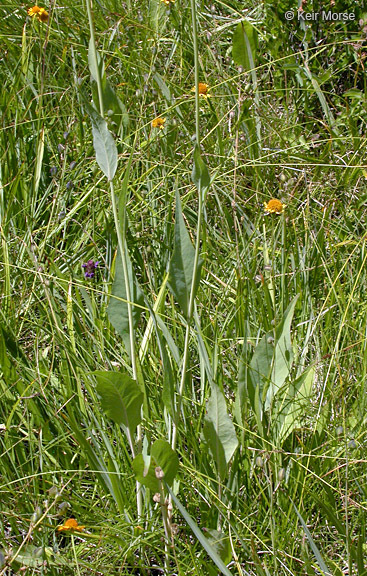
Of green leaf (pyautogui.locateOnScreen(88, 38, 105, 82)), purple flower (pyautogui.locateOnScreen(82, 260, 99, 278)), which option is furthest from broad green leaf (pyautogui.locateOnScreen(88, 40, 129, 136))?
purple flower (pyautogui.locateOnScreen(82, 260, 99, 278))

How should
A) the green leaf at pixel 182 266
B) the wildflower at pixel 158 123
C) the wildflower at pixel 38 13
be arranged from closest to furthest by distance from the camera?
the green leaf at pixel 182 266, the wildflower at pixel 158 123, the wildflower at pixel 38 13

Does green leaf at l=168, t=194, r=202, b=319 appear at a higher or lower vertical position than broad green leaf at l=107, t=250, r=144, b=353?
higher

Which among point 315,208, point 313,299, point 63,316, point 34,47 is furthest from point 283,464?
point 34,47

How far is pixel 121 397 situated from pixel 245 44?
4.62 feet

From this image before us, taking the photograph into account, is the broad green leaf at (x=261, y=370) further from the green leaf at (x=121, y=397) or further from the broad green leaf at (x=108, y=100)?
the broad green leaf at (x=108, y=100)

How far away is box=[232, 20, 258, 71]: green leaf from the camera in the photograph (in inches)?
76.5

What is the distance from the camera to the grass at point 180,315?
97 cm

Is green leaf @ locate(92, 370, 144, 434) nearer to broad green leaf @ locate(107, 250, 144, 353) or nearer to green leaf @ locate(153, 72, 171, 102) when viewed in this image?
broad green leaf @ locate(107, 250, 144, 353)

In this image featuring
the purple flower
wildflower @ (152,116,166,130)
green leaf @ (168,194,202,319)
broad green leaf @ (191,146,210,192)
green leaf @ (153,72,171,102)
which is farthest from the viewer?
green leaf @ (153,72,171,102)

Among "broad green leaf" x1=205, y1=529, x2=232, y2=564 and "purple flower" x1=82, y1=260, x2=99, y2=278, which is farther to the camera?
"purple flower" x1=82, y1=260, x2=99, y2=278

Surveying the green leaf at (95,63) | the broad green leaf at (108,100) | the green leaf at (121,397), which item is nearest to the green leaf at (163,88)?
the broad green leaf at (108,100)

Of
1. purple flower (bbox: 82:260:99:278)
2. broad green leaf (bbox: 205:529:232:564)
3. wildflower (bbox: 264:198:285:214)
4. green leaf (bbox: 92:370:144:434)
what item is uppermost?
wildflower (bbox: 264:198:285:214)

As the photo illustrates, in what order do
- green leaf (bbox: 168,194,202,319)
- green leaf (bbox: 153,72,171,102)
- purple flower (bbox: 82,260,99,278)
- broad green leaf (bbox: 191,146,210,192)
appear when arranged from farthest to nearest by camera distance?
green leaf (bbox: 153,72,171,102), purple flower (bbox: 82,260,99,278), green leaf (bbox: 168,194,202,319), broad green leaf (bbox: 191,146,210,192)

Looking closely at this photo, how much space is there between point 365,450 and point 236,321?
0.39 metres
